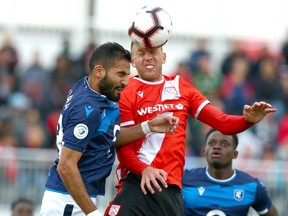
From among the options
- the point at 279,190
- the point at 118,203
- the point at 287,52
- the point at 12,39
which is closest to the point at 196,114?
the point at 118,203

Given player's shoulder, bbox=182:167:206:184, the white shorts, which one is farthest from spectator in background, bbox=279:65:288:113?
the white shorts

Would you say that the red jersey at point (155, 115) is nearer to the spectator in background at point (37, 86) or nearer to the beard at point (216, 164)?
the beard at point (216, 164)

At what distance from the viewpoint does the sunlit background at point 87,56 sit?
701 inches

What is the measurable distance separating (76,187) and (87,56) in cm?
1212

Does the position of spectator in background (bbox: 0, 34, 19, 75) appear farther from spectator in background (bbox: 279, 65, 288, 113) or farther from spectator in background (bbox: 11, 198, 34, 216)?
spectator in background (bbox: 11, 198, 34, 216)

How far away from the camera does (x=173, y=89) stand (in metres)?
10.7

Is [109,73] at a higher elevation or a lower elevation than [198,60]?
higher

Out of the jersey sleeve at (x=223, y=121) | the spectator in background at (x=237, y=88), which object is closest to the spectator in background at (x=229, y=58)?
the spectator in background at (x=237, y=88)

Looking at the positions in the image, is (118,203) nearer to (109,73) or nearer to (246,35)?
(109,73)

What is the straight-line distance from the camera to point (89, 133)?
9750mm

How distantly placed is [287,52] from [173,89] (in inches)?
466

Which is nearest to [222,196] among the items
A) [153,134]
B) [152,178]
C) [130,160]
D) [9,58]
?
[153,134]

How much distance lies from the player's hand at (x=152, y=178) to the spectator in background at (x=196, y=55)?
11.0 metres

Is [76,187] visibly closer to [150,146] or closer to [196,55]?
[150,146]
